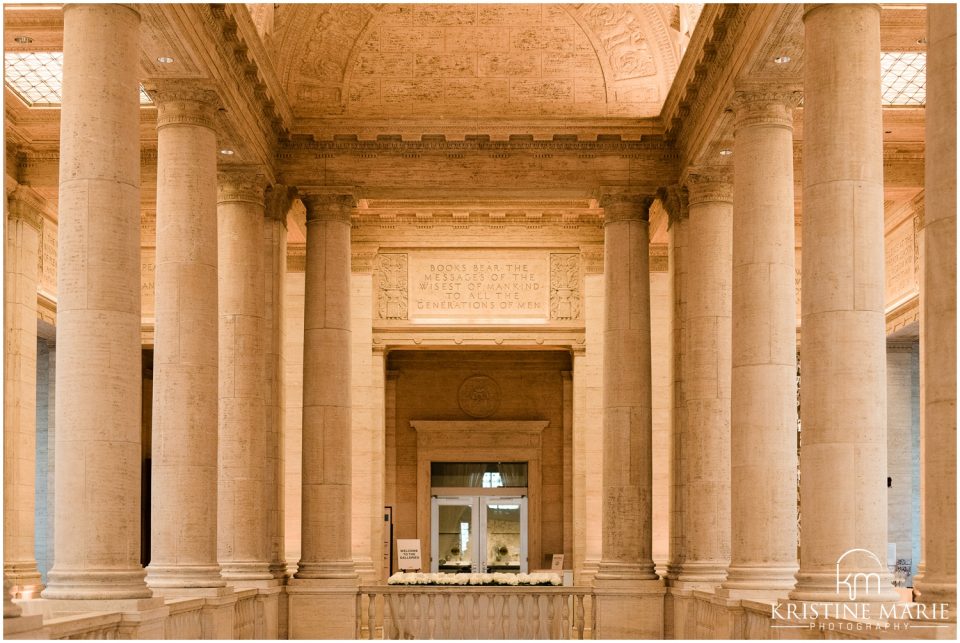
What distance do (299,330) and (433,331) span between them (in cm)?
380

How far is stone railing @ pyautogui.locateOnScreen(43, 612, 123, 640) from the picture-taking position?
13.3 m

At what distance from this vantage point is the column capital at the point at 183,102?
21641 mm

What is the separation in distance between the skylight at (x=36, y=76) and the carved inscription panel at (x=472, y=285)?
36.4 feet

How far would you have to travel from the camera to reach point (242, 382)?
85.5 feet

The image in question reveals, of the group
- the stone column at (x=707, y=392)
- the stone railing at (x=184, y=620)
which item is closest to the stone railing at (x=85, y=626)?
the stone railing at (x=184, y=620)

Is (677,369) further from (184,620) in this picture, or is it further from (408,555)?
(184,620)

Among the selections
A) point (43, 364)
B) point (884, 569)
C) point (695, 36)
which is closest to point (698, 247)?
point (695, 36)

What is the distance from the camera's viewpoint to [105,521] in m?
15.9

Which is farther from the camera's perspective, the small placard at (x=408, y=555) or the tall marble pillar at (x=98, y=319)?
the small placard at (x=408, y=555)

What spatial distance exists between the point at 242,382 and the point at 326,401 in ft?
8.15

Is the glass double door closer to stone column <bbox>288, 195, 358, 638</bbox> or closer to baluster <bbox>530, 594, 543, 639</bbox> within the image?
baluster <bbox>530, 594, 543, 639</bbox>

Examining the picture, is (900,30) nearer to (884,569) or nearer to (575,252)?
(884,569)

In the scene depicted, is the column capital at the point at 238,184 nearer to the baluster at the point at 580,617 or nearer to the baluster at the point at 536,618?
the baluster at the point at 536,618

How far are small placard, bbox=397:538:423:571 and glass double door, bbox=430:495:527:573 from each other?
6.52m
